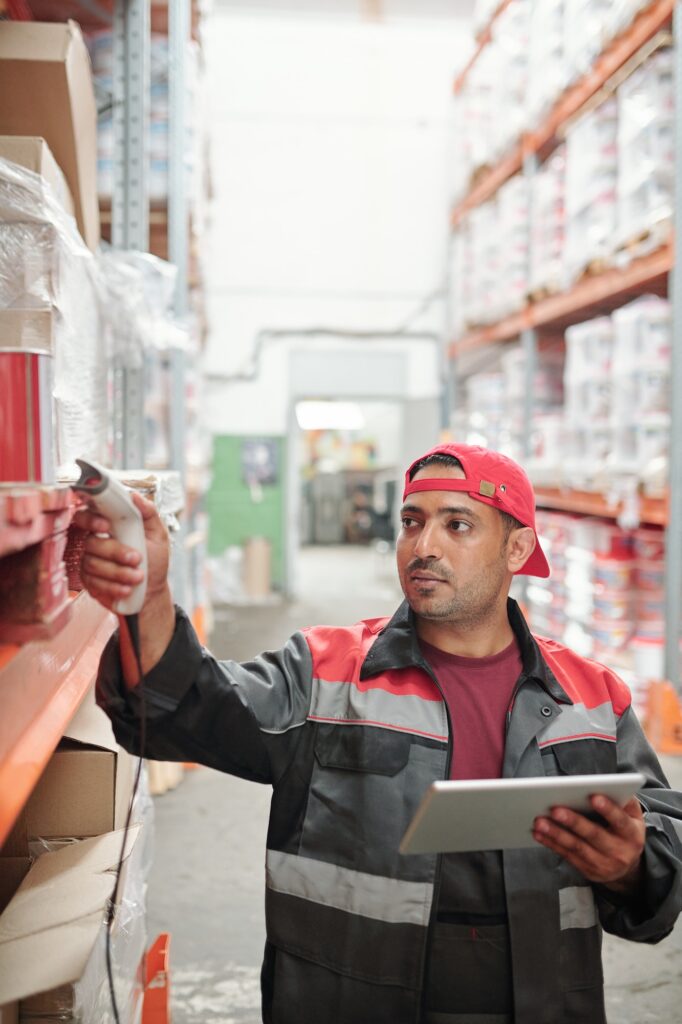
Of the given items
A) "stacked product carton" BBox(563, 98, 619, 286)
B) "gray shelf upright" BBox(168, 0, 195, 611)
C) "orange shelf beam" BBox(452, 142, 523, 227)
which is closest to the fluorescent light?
"orange shelf beam" BBox(452, 142, 523, 227)

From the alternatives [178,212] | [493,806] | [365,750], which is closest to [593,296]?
[178,212]

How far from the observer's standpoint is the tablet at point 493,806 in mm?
1154

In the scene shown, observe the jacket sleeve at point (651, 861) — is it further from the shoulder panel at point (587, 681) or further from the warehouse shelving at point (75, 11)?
the warehouse shelving at point (75, 11)

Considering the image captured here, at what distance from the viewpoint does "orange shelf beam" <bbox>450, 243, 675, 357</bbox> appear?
178 inches

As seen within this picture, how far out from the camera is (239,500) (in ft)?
31.7

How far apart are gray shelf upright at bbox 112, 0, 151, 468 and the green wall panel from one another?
638 cm

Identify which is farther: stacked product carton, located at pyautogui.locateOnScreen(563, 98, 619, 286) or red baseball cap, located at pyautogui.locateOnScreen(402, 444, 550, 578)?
stacked product carton, located at pyautogui.locateOnScreen(563, 98, 619, 286)

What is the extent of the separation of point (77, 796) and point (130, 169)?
6.89 feet

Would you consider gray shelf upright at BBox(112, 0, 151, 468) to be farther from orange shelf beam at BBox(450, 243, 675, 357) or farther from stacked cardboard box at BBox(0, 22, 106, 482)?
orange shelf beam at BBox(450, 243, 675, 357)

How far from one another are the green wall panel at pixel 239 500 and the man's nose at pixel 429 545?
796 centimetres

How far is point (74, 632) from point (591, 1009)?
1140 mm

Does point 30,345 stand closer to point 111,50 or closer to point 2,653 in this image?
point 2,653

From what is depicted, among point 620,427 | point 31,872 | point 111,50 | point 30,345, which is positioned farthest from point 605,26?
point 31,872

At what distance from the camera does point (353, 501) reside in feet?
56.4
